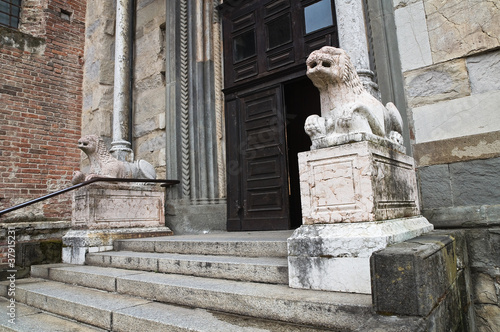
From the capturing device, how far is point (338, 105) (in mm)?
2688

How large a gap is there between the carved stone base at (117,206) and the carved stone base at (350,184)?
3.15 meters

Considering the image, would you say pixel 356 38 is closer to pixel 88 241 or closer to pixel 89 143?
pixel 89 143

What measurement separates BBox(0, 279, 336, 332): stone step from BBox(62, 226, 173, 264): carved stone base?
32.0 inches

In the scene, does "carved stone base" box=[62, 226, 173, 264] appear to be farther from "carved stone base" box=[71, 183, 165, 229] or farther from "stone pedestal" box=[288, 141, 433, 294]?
"stone pedestal" box=[288, 141, 433, 294]

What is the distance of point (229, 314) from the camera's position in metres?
2.34

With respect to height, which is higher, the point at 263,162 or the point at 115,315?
the point at 263,162

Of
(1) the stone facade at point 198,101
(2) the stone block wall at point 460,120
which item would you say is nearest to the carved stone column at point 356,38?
(1) the stone facade at point 198,101

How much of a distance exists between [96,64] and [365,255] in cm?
719

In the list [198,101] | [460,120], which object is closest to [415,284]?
[460,120]

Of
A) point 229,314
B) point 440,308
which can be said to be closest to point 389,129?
point 440,308

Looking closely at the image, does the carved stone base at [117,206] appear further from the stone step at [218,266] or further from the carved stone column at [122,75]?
the carved stone column at [122,75]

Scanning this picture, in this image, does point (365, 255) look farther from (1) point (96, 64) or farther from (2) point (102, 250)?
(1) point (96, 64)

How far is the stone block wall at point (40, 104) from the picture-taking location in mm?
6820

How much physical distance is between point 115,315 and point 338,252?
1.57 meters
